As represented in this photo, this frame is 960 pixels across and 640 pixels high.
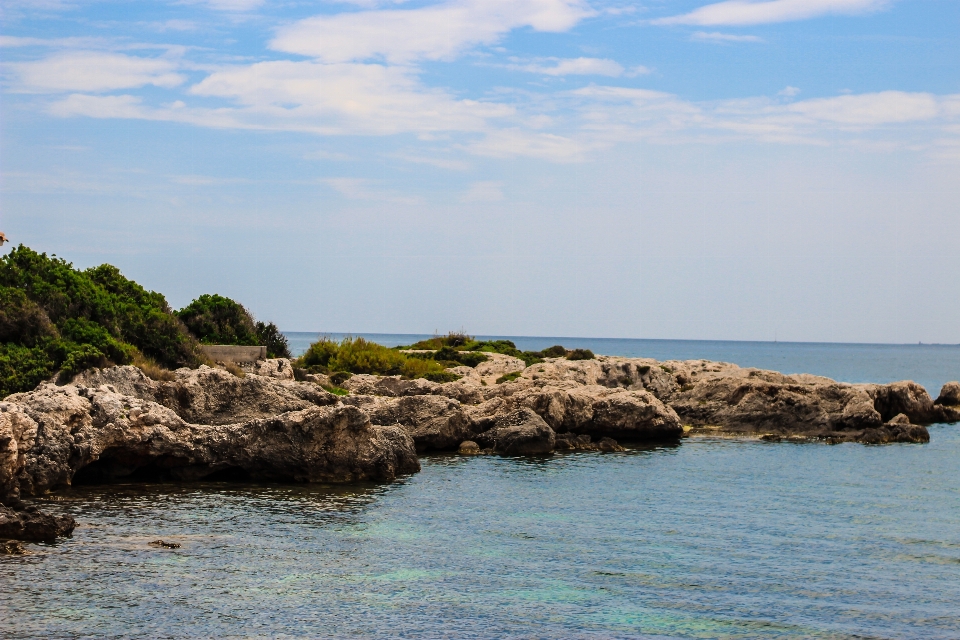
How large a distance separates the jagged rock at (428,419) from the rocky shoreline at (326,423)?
0.05m

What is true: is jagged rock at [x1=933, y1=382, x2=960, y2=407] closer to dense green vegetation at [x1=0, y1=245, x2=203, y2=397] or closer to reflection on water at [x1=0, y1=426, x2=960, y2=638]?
reflection on water at [x1=0, y1=426, x2=960, y2=638]

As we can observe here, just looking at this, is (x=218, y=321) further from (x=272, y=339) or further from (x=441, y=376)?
(x=441, y=376)

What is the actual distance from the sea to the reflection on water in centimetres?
6

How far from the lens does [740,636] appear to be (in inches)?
624

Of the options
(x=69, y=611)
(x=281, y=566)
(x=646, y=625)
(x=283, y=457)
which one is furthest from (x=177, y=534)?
(x=646, y=625)

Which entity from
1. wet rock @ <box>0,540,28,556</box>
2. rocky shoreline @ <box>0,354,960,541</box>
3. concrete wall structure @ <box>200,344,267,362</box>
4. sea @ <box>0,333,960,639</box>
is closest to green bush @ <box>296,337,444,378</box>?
rocky shoreline @ <box>0,354,960,541</box>

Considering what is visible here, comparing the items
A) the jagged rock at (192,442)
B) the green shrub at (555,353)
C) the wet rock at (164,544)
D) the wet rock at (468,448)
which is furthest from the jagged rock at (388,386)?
the green shrub at (555,353)

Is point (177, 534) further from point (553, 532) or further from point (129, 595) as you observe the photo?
point (553, 532)

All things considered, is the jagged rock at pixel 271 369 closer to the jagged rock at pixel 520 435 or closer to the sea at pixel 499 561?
the jagged rock at pixel 520 435

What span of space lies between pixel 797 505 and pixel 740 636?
14.1 m

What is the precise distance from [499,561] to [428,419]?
18.7 m

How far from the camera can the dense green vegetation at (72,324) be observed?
32688mm

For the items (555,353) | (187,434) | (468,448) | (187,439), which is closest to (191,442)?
(187,439)

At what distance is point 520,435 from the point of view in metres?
39.4
